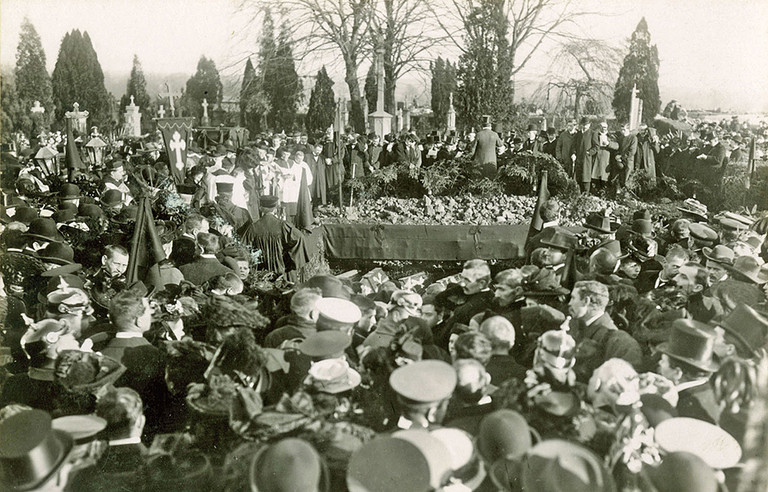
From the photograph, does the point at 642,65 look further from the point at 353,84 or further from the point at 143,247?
the point at 143,247

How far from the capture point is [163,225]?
499 cm

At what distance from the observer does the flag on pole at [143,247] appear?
345cm

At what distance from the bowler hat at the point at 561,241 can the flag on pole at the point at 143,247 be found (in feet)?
8.07

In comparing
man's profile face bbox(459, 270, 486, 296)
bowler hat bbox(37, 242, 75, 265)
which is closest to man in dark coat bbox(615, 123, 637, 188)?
man's profile face bbox(459, 270, 486, 296)

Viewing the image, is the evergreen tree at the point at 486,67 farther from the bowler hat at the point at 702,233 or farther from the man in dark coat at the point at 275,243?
the man in dark coat at the point at 275,243

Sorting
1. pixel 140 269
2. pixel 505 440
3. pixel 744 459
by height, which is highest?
pixel 140 269

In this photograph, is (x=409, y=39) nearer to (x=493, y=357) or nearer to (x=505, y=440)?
(x=493, y=357)

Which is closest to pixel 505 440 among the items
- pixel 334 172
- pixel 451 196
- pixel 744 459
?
pixel 744 459

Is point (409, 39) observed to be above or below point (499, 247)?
above

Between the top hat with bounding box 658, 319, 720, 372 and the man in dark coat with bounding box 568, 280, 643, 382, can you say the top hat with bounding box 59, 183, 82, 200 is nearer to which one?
the man in dark coat with bounding box 568, 280, 643, 382

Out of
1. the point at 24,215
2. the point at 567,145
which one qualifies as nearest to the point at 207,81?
the point at 24,215

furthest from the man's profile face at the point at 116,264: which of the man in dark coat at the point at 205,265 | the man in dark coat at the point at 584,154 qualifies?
the man in dark coat at the point at 584,154

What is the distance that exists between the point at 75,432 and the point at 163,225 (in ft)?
8.10

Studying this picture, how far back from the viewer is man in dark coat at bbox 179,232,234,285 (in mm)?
4129
